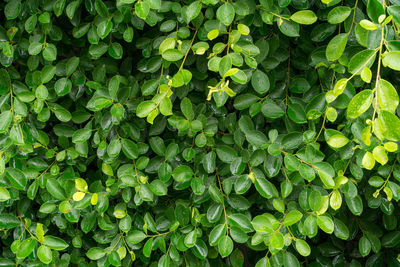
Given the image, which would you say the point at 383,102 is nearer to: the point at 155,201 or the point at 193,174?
the point at 193,174

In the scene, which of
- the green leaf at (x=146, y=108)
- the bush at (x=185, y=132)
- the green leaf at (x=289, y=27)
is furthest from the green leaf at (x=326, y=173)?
the green leaf at (x=146, y=108)

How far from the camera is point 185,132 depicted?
122cm

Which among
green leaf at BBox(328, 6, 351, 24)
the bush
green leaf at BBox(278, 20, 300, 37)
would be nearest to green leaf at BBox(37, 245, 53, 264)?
the bush

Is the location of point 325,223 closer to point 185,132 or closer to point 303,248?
point 303,248

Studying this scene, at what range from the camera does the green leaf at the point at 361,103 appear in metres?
0.80

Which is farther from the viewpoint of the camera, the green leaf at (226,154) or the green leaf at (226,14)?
the green leaf at (226,154)

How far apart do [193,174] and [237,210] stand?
175 mm

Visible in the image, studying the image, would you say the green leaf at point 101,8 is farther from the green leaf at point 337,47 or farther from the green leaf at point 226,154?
the green leaf at point 337,47

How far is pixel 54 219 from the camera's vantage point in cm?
137

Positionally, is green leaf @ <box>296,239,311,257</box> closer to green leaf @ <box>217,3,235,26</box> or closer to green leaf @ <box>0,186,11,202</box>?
green leaf @ <box>217,3,235,26</box>

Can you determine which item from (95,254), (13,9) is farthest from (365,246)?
(13,9)

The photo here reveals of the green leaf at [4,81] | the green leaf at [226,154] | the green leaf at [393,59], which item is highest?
the green leaf at [393,59]

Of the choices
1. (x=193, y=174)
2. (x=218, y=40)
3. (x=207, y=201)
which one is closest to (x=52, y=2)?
(x=218, y=40)

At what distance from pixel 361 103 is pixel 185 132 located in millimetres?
553
